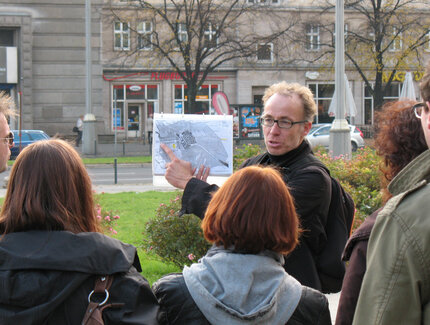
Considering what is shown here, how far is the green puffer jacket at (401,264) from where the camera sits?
1.56 m

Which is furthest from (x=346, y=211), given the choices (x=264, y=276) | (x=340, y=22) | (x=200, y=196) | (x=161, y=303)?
(x=340, y=22)

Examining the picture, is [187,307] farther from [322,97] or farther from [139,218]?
[322,97]

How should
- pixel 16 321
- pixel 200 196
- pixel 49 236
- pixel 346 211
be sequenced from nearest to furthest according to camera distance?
pixel 16 321
pixel 49 236
pixel 200 196
pixel 346 211

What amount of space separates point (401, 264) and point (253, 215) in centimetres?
79

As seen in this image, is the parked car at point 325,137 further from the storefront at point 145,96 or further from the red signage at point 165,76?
the red signage at point 165,76

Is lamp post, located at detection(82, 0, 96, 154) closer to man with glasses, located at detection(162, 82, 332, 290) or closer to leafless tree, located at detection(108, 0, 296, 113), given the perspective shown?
leafless tree, located at detection(108, 0, 296, 113)

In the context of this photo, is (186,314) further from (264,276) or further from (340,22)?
(340,22)

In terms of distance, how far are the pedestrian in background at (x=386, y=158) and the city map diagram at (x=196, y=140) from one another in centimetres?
97

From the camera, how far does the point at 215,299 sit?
220 centimetres

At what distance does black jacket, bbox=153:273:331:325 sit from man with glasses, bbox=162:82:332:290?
1.89 feet

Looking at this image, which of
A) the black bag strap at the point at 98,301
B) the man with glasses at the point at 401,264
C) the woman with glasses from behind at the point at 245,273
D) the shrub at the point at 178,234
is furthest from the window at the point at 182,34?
the man with glasses at the point at 401,264

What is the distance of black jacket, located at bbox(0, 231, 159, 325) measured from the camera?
6.97ft

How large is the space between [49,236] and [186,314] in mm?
602

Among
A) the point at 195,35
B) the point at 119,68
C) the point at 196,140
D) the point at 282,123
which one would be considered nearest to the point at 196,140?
the point at 196,140
